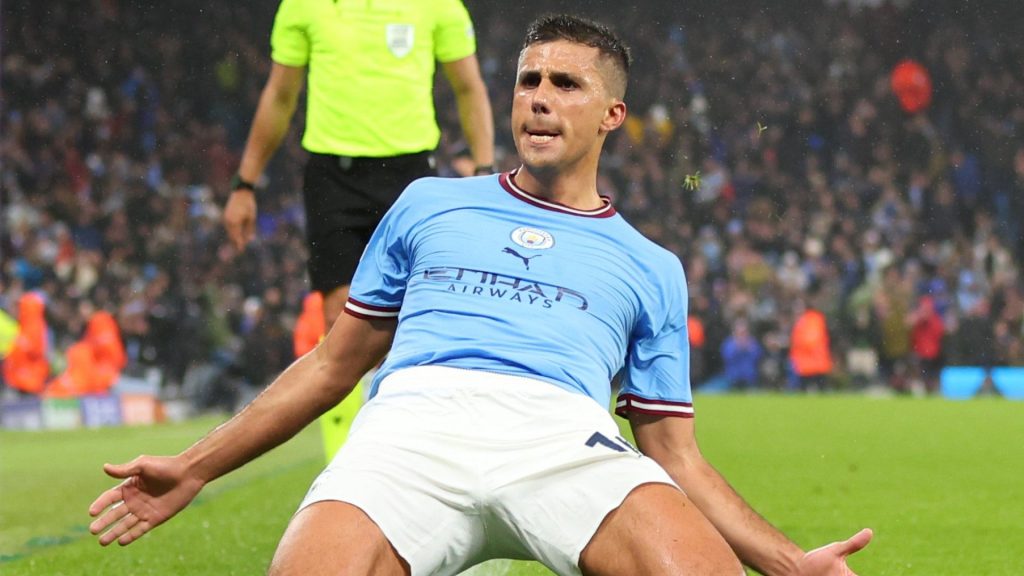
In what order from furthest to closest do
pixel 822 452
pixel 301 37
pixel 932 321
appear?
pixel 932 321 → pixel 822 452 → pixel 301 37

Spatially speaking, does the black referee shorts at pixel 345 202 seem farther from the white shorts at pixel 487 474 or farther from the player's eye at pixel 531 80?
the white shorts at pixel 487 474

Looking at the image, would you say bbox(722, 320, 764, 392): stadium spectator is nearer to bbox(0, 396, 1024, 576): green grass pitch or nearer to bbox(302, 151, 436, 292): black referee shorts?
bbox(0, 396, 1024, 576): green grass pitch


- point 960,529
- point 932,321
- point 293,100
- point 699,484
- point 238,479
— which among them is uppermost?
point 293,100

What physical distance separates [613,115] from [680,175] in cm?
1925

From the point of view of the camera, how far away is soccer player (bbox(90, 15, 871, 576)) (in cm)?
297

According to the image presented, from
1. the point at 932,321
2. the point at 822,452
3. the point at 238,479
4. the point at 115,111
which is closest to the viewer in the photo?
the point at 238,479

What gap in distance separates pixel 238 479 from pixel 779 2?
59.8 feet

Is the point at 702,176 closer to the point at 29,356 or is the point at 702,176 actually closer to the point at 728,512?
the point at 29,356

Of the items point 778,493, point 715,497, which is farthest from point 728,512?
point 778,493

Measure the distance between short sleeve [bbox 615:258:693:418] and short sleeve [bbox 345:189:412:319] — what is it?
0.56m

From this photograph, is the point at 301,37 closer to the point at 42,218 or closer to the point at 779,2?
the point at 42,218

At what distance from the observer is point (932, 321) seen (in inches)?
842

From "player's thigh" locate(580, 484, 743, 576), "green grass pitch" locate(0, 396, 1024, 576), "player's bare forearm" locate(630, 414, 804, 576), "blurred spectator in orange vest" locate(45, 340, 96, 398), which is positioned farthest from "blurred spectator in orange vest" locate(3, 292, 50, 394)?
"player's thigh" locate(580, 484, 743, 576)

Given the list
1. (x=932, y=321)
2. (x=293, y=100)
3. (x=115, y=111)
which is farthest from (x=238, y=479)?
(x=115, y=111)
